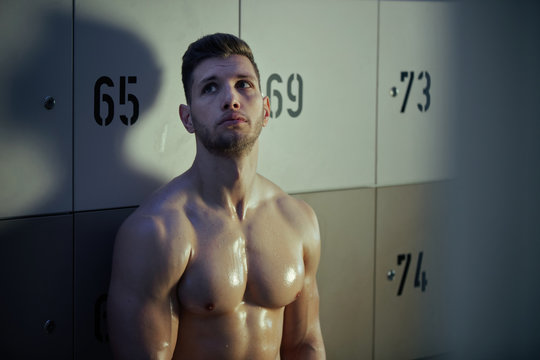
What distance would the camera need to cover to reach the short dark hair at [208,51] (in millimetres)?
1614

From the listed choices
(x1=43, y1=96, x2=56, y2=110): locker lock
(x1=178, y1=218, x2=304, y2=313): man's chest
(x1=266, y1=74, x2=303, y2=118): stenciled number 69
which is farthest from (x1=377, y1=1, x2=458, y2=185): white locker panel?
(x1=43, y1=96, x2=56, y2=110): locker lock

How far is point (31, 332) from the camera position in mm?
1628

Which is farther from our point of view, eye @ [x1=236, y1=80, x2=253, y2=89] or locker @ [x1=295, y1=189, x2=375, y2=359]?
locker @ [x1=295, y1=189, x2=375, y2=359]

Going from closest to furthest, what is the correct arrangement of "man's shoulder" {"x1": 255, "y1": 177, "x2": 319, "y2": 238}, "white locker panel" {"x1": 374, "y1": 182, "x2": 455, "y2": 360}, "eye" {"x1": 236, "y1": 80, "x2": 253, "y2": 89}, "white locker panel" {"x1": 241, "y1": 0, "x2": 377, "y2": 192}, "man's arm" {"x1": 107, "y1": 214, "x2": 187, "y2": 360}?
1. "man's arm" {"x1": 107, "y1": 214, "x2": 187, "y2": 360}
2. "eye" {"x1": 236, "y1": 80, "x2": 253, "y2": 89}
3. "man's shoulder" {"x1": 255, "y1": 177, "x2": 319, "y2": 238}
4. "white locker panel" {"x1": 241, "y1": 0, "x2": 377, "y2": 192}
5. "white locker panel" {"x1": 374, "y1": 182, "x2": 455, "y2": 360}

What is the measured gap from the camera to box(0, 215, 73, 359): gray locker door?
5.20 ft

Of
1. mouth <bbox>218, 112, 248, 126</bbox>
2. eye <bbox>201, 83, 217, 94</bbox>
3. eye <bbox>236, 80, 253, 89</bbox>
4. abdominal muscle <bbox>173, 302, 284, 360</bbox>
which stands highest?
eye <bbox>236, 80, 253, 89</bbox>

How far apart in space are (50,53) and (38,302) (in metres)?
0.58

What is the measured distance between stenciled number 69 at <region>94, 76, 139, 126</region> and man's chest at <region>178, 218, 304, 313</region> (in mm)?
350

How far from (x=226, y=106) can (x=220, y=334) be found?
1.71 ft

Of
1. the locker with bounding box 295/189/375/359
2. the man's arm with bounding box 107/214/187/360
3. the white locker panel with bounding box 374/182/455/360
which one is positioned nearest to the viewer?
the man's arm with bounding box 107/214/187/360

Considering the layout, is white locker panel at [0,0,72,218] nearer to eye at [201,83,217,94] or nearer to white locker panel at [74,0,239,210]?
white locker panel at [74,0,239,210]

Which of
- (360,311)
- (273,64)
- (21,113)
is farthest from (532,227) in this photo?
(21,113)

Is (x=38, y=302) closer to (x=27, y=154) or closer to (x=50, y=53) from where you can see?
(x=27, y=154)

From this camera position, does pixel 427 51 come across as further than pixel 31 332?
Yes
